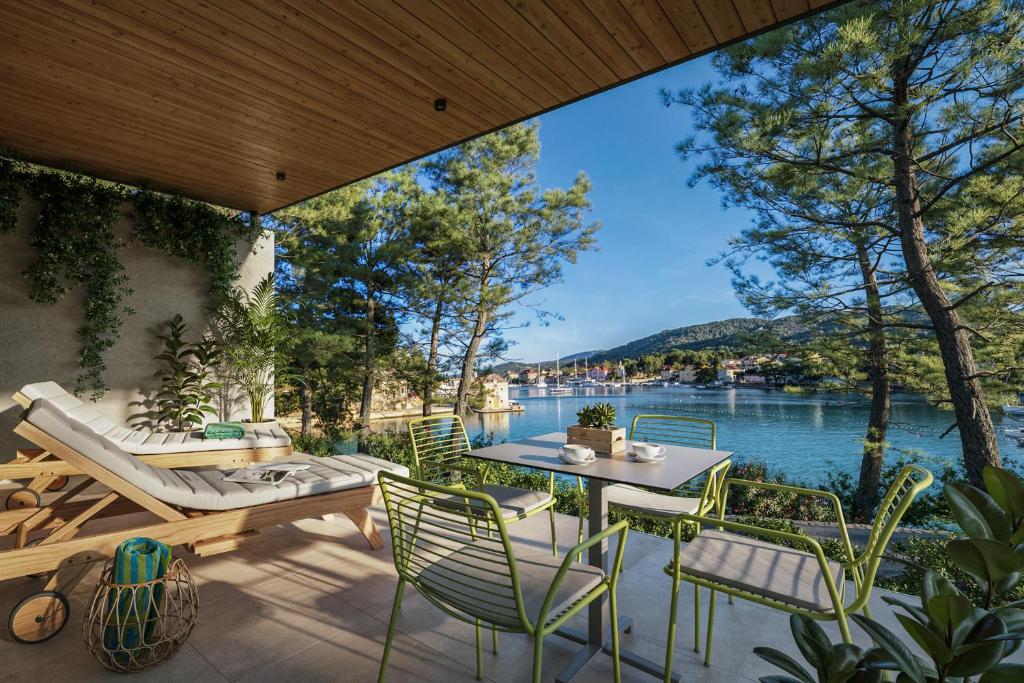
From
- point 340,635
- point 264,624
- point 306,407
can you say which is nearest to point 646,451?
point 340,635

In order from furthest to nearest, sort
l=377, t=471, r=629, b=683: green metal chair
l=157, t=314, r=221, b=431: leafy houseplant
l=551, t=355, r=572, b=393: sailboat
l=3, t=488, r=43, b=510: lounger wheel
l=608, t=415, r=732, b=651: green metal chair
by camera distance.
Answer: l=551, t=355, r=572, b=393: sailboat
l=157, t=314, r=221, b=431: leafy houseplant
l=3, t=488, r=43, b=510: lounger wheel
l=608, t=415, r=732, b=651: green metal chair
l=377, t=471, r=629, b=683: green metal chair

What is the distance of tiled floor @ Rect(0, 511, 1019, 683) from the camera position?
1889mm

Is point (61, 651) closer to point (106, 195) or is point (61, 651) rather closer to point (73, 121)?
point (73, 121)

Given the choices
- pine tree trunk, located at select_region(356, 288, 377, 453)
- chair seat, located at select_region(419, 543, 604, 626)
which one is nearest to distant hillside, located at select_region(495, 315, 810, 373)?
pine tree trunk, located at select_region(356, 288, 377, 453)

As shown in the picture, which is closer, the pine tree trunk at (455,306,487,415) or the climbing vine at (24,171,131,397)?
the climbing vine at (24,171,131,397)

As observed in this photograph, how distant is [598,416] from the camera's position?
8.06 feet

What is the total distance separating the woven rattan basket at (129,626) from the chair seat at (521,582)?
1.12m

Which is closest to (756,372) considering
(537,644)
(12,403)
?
(537,644)

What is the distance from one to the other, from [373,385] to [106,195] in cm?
677

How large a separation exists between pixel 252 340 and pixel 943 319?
7.03 metres

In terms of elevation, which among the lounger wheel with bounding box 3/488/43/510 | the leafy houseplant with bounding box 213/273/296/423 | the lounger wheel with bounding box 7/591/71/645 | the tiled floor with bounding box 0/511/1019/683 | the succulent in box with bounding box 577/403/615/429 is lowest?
the tiled floor with bounding box 0/511/1019/683

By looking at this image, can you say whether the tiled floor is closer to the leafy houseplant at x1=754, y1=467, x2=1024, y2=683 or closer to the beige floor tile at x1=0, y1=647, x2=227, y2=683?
the beige floor tile at x1=0, y1=647, x2=227, y2=683

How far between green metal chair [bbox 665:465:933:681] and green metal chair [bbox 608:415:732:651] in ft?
0.67

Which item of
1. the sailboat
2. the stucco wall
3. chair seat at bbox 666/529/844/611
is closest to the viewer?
chair seat at bbox 666/529/844/611
